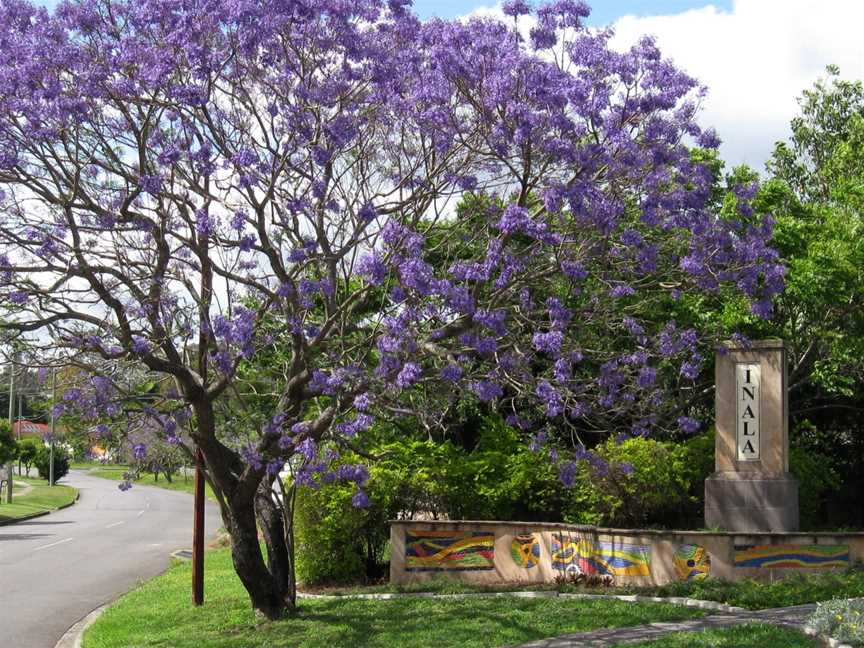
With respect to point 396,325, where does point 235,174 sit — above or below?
above

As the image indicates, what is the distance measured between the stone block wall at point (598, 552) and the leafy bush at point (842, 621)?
340 cm

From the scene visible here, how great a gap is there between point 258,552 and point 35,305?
12.6ft

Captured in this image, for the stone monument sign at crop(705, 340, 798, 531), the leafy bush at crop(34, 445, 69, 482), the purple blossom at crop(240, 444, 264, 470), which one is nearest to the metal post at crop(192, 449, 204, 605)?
the purple blossom at crop(240, 444, 264, 470)

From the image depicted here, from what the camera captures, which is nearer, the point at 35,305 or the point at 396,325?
the point at 396,325

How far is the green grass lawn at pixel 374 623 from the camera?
11883mm

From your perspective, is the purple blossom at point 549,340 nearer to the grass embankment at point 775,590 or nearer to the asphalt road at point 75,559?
the grass embankment at point 775,590

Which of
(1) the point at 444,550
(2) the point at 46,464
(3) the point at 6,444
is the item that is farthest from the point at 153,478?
(1) the point at 444,550

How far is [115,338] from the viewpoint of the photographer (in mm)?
12266

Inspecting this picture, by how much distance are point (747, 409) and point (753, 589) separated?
11.4 ft

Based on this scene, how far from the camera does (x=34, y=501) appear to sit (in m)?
47.0

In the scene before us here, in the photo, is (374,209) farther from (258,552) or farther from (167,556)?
(167,556)

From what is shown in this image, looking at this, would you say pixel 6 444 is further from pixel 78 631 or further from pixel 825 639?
pixel 825 639

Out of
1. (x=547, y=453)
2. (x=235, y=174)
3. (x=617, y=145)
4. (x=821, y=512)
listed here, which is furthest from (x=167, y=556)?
(x=617, y=145)

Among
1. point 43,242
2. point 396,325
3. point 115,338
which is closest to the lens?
point 396,325
